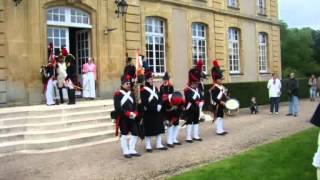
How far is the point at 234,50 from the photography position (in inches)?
1138

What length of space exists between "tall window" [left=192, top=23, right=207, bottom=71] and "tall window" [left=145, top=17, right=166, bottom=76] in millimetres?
2467

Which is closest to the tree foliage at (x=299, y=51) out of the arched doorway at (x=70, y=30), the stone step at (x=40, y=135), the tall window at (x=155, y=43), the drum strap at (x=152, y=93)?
the tall window at (x=155, y=43)

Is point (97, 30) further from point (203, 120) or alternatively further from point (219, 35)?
point (219, 35)

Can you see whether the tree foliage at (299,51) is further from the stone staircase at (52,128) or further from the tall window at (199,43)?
the stone staircase at (52,128)

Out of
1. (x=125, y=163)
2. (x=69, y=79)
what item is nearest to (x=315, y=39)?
(x=69, y=79)

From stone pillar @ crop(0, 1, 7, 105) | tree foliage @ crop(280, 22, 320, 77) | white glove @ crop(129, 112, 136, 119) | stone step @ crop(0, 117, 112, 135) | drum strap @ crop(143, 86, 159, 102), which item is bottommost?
stone step @ crop(0, 117, 112, 135)

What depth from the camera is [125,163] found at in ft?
34.6

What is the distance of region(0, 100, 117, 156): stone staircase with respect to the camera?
42.0ft

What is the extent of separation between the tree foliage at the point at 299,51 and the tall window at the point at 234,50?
123 ft

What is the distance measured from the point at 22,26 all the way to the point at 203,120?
714cm

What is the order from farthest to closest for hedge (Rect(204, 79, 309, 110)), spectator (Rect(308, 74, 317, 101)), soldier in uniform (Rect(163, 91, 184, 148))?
spectator (Rect(308, 74, 317, 101)) → hedge (Rect(204, 79, 309, 110)) → soldier in uniform (Rect(163, 91, 184, 148))

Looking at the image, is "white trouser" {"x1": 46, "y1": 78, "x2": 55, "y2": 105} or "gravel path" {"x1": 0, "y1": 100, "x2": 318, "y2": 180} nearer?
"gravel path" {"x1": 0, "y1": 100, "x2": 318, "y2": 180}

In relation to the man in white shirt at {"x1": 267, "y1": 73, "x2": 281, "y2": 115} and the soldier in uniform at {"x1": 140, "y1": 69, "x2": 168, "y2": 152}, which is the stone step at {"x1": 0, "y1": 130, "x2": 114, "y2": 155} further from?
the man in white shirt at {"x1": 267, "y1": 73, "x2": 281, "y2": 115}

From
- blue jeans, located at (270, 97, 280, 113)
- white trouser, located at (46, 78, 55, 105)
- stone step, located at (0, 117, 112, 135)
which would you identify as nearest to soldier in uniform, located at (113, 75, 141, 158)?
stone step, located at (0, 117, 112, 135)
